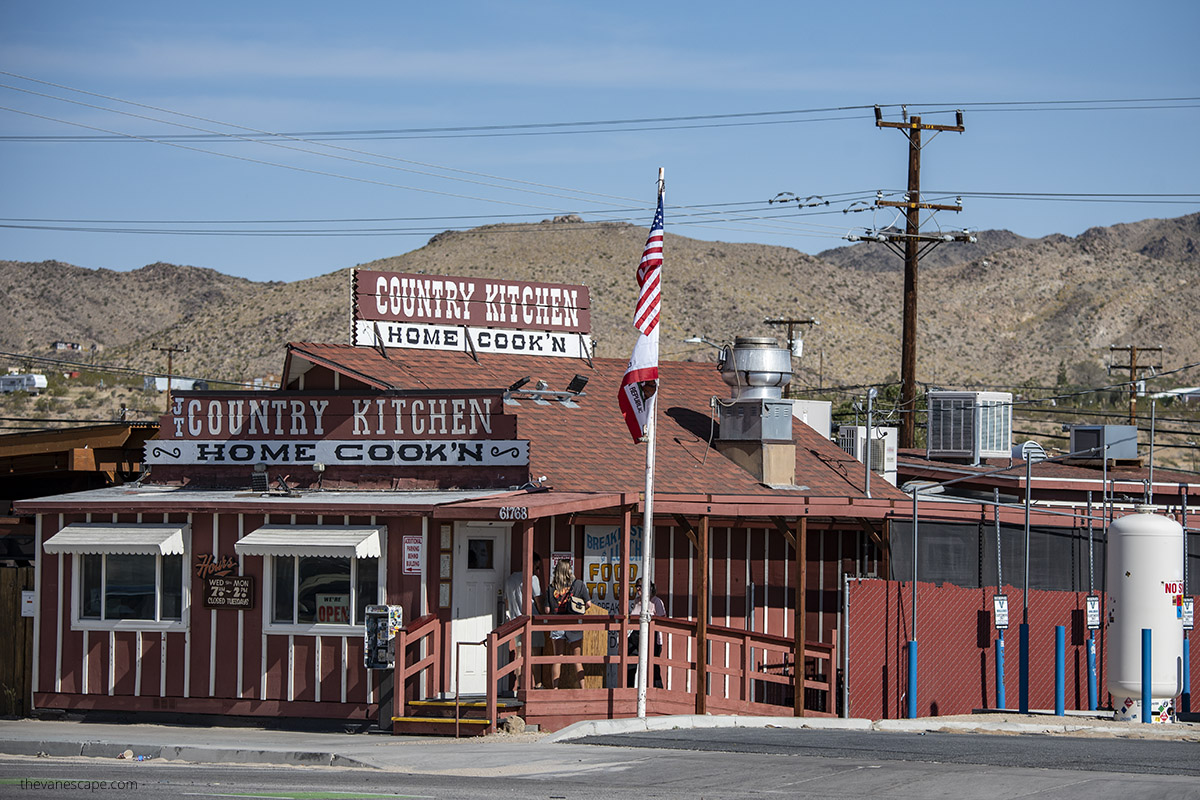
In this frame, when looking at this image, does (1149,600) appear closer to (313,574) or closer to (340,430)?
(313,574)

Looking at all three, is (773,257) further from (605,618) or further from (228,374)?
(605,618)

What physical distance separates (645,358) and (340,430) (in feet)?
16.1

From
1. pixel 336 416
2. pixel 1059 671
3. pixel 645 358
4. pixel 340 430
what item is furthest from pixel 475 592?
pixel 1059 671

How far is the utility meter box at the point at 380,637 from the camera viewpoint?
56.0ft

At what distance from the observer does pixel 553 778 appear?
1294 cm

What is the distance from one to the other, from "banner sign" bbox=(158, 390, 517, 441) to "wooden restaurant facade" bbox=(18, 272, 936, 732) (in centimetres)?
3

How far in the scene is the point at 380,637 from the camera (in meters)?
17.2

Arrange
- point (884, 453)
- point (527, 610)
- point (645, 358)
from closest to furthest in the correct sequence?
point (527, 610), point (645, 358), point (884, 453)

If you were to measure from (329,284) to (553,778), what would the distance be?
104m

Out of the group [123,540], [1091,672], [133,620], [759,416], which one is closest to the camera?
[123,540]

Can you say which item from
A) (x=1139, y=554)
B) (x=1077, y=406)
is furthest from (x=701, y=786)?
(x=1077, y=406)

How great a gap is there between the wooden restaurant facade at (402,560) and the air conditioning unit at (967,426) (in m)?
12.4

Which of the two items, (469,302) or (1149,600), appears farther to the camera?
(469,302)

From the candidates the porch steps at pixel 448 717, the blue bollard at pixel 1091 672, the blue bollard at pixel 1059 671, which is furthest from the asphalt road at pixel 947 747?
the blue bollard at pixel 1091 672
